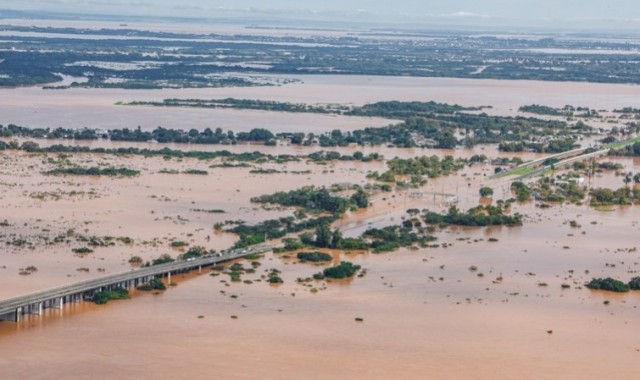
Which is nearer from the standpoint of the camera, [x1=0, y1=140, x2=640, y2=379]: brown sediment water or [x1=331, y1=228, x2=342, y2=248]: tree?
[x1=0, y1=140, x2=640, y2=379]: brown sediment water

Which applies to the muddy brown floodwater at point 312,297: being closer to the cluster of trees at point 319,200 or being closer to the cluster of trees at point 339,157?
the cluster of trees at point 319,200

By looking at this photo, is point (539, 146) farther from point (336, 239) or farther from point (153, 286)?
point (153, 286)

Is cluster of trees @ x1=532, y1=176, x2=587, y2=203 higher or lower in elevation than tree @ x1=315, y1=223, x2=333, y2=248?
lower

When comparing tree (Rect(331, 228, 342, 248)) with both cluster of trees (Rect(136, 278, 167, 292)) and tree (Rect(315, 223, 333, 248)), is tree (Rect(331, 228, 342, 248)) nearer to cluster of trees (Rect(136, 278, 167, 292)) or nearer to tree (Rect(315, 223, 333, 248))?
tree (Rect(315, 223, 333, 248))

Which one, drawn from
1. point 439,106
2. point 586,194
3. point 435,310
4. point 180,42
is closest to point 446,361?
point 435,310

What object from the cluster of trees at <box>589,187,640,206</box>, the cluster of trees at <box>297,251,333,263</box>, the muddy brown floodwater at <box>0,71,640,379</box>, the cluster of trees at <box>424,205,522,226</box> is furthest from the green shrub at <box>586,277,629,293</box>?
the cluster of trees at <box>589,187,640,206</box>

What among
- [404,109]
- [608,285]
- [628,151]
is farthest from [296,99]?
[608,285]

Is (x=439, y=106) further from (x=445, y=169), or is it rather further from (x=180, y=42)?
(x=180, y=42)
